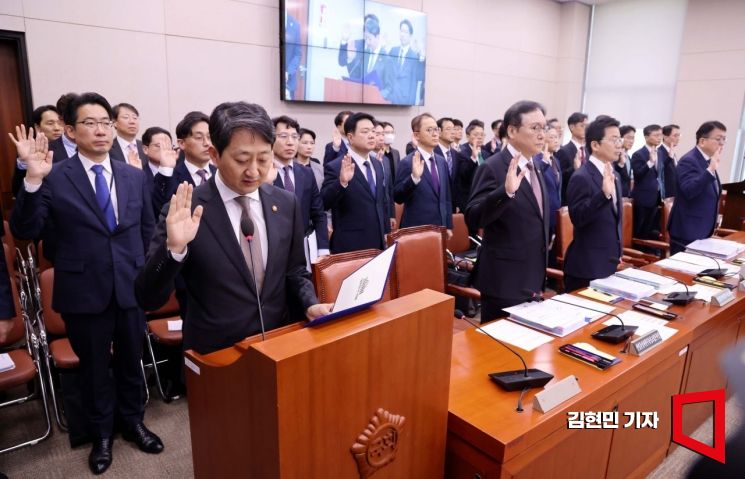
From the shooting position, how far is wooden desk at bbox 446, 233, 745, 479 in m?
1.33

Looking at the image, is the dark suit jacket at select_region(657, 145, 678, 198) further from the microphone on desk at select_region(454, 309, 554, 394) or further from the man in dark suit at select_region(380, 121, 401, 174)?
the microphone on desk at select_region(454, 309, 554, 394)

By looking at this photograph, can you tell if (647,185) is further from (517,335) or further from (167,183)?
(167,183)

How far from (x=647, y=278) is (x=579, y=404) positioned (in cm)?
152

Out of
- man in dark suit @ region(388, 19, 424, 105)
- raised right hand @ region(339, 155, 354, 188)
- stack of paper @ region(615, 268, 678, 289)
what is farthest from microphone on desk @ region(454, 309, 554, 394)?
man in dark suit @ region(388, 19, 424, 105)

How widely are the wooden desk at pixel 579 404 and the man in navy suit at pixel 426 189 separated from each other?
6.58 feet

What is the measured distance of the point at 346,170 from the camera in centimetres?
346

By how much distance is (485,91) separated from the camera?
866cm

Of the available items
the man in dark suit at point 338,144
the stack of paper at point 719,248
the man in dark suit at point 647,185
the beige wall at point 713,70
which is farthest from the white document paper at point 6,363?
the beige wall at point 713,70

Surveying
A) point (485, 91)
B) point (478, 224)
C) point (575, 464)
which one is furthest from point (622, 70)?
point (575, 464)

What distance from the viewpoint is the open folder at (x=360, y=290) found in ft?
3.53

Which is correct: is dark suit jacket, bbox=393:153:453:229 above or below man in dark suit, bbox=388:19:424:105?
below

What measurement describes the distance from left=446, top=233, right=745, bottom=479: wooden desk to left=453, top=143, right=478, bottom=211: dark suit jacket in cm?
387

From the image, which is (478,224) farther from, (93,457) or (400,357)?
(93,457)

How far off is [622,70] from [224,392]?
1063 cm
